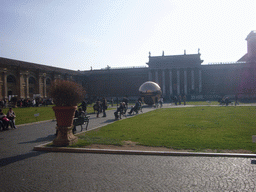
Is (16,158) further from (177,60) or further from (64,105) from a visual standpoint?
(177,60)

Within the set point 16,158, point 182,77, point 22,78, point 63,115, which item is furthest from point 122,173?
point 182,77

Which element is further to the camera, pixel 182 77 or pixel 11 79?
pixel 182 77

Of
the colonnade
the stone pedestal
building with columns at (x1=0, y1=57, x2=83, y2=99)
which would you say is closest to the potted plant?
the stone pedestal

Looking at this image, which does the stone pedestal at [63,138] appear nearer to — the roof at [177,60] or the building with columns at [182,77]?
the building with columns at [182,77]

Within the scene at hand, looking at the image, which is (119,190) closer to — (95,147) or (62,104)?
(95,147)

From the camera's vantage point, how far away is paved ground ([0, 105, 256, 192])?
15.1ft

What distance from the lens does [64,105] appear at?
Result: 835cm

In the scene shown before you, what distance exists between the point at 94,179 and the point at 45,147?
345cm

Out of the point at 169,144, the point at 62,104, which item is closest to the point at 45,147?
the point at 62,104

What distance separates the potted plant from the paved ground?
108 cm

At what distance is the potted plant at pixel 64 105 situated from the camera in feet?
26.8

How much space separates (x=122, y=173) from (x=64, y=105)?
4.01m

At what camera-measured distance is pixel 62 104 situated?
8.32 metres

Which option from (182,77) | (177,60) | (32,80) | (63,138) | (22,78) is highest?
(177,60)
